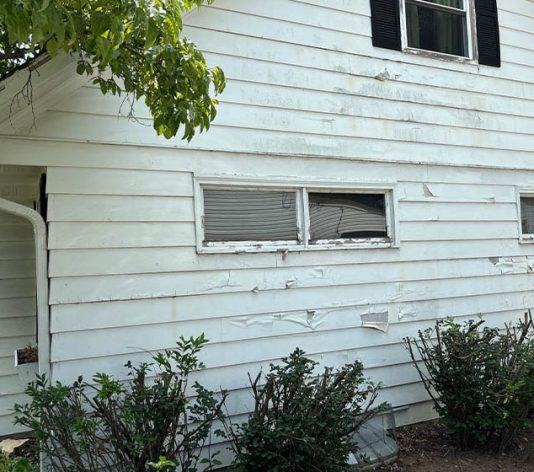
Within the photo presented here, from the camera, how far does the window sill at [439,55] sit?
5.60m

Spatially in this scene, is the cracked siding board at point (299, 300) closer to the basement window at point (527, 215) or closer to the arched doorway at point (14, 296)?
the basement window at point (527, 215)

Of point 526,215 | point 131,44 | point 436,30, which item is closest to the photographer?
point 131,44

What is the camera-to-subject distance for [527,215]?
6418 millimetres

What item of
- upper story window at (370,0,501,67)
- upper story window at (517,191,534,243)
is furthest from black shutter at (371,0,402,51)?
upper story window at (517,191,534,243)

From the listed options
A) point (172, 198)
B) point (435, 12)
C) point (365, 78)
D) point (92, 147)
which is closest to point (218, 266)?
point (172, 198)

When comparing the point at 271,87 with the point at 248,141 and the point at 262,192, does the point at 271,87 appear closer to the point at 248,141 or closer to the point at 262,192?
the point at 248,141

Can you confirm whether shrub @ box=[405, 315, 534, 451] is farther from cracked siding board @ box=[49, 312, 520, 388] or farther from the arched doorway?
the arched doorway

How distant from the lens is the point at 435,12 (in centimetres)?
590

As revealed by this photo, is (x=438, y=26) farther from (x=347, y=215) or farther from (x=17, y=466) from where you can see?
(x=17, y=466)

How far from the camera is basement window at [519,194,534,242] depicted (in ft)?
20.7

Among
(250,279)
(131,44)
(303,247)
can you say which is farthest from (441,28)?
(131,44)

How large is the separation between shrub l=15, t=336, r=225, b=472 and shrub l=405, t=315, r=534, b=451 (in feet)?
7.08

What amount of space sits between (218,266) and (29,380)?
64.0 inches

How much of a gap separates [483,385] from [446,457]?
72 cm
